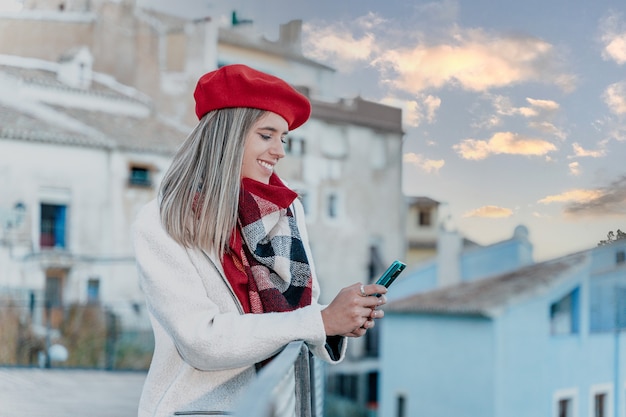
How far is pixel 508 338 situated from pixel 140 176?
3.81m

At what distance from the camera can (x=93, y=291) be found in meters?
7.66

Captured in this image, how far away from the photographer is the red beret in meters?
0.91

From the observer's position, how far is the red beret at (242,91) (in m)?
0.91

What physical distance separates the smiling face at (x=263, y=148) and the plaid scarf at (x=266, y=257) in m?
0.01

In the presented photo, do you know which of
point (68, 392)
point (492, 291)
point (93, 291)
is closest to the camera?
point (68, 392)

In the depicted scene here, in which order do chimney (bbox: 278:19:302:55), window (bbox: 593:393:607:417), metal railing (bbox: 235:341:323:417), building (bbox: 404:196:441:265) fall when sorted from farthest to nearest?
window (bbox: 593:393:607:417) → chimney (bbox: 278:19:302:55) → building (bbox: 404:196:441:265) → metal railing (bbox: 235:341:323:417)

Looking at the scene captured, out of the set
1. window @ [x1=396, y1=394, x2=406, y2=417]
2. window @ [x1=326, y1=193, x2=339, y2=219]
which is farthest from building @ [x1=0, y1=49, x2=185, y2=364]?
window @ [x1=396, y1=394, x2=406, y2=417]

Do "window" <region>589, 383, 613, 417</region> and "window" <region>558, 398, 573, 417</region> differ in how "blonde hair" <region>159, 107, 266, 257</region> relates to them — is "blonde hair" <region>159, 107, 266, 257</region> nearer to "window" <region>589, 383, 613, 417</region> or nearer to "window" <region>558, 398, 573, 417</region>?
"window" <region>589, 383, 613, 417</region>

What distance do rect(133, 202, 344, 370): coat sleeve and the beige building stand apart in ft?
22.1

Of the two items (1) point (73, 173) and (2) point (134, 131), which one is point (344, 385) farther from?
(1) point (73, 173)

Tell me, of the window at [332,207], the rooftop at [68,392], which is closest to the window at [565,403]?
the window at [332,207]

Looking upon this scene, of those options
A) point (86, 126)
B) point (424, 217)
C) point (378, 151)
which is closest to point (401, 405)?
point (424, 217)

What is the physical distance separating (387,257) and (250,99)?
7016 mm

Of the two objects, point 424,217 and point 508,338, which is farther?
point 508,338
